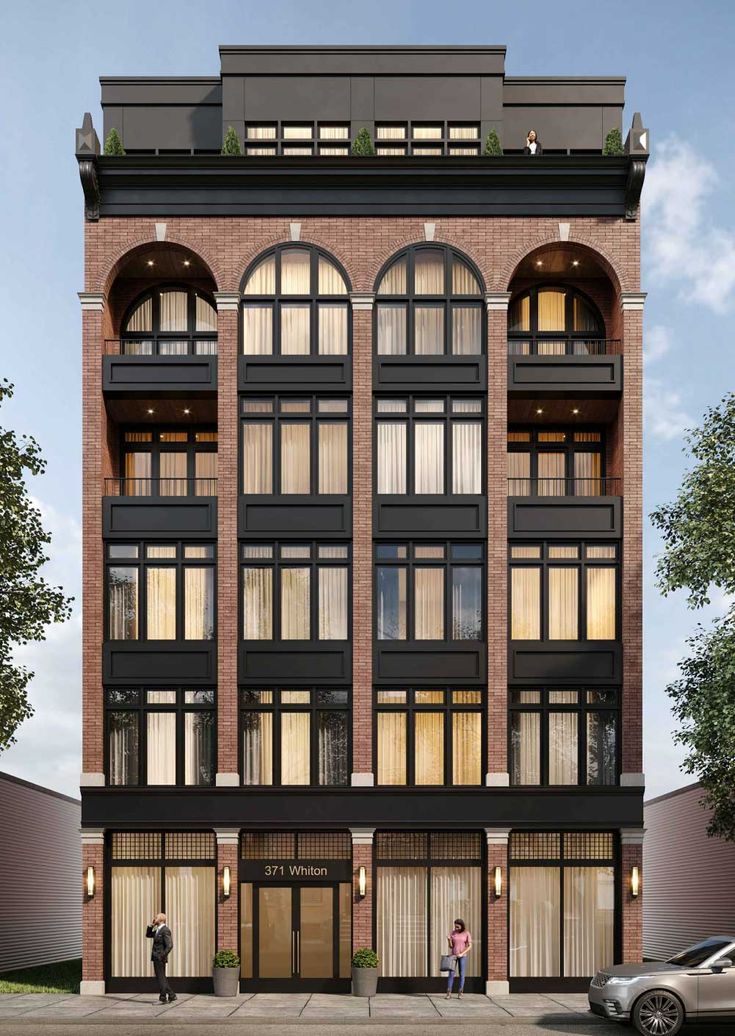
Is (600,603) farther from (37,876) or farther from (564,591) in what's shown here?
(37,876)

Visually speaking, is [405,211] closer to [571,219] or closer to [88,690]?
[571,219]

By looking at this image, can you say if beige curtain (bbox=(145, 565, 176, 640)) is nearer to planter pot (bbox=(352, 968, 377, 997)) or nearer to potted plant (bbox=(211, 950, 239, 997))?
potted plant (bbox=(211, 950, 239, 997))

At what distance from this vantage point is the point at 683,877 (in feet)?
126

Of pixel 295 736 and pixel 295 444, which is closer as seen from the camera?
pixel 295 736

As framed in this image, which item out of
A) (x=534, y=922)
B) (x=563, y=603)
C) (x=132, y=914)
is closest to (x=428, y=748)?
(x=534, y=922)

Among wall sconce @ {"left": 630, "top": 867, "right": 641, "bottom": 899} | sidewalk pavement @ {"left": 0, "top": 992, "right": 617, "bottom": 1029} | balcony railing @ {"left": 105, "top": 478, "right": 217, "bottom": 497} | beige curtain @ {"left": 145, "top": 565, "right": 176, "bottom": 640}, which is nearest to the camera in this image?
sidewalk pavement @ {"left": 0, "top": 992, "right": 617, "bottom": 1029}

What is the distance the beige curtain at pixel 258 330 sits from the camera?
96.1ft

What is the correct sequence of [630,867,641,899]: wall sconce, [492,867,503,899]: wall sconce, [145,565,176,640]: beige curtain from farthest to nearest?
[145,565,176,640]: beige curtain → [630,867,641,899]: wall sconce → [492,867,503,899]: wall sconce

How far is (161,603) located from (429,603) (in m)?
7.01

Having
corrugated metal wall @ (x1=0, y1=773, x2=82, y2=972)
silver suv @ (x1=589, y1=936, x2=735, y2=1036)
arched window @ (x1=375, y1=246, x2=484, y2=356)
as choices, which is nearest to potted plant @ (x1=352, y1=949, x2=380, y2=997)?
silver suv @ (x1=589, y1=936, x2=735, y2=1036)

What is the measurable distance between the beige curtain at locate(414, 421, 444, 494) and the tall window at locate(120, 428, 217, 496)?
18.8ft

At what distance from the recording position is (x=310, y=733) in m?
28.2

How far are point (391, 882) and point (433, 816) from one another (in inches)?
76.9

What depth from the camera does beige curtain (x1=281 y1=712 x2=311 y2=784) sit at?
28.0 metres
